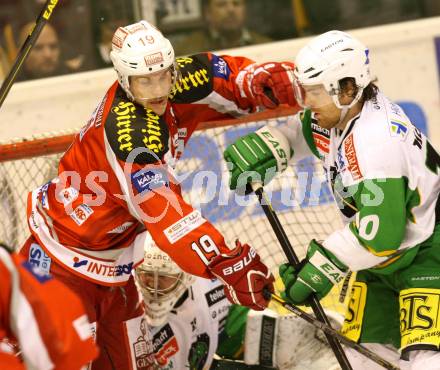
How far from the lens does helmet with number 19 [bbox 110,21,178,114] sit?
311 centimetres

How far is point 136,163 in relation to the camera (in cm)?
306

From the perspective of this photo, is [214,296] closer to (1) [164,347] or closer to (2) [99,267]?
(1) [164,347]

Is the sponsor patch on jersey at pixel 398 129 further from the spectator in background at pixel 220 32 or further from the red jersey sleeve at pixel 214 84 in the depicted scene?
the spectator in background at pixel 220 32

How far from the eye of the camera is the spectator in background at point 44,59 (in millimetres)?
4828

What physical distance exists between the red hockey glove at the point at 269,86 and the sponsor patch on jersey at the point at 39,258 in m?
0.80

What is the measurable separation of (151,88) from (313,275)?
27.5 inches

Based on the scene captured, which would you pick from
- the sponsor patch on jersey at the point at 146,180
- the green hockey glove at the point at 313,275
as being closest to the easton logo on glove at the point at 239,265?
the green hockey glove at the point at 313,275

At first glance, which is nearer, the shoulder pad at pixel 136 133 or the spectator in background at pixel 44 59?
the shoulder pad at pixel 136 133

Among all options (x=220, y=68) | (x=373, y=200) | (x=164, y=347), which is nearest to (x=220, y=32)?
(x=220, y=68)

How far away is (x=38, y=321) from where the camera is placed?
85.7 inches

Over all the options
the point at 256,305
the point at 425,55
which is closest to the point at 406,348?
the point at 256,305

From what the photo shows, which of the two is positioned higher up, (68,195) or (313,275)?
(68,195)

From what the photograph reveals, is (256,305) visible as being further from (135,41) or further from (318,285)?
(135,41)

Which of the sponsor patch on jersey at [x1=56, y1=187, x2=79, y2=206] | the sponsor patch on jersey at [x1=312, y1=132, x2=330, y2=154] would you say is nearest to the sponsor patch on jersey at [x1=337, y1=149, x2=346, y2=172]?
the sponsor patch on jersey at [x1=312, y1=132, x2=330, y2=154]
